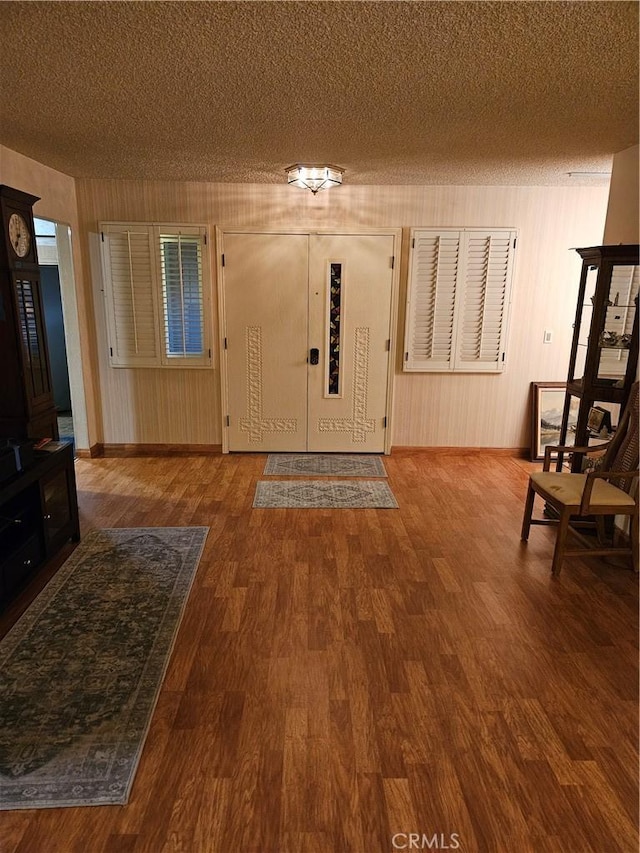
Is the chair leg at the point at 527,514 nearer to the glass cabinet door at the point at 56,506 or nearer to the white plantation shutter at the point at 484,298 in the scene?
the white plantation shutter at the point at 484,298

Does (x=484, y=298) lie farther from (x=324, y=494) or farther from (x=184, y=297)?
(x=184, y=297)

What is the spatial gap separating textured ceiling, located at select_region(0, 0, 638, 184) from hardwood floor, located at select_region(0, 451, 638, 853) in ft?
8.27

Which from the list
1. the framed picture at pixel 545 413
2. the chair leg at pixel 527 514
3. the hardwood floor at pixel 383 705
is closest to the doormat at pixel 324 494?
the hardwood floor at pixel 383 705

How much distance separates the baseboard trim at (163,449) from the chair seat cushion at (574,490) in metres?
3.16

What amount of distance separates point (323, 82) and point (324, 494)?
2876 millimetres

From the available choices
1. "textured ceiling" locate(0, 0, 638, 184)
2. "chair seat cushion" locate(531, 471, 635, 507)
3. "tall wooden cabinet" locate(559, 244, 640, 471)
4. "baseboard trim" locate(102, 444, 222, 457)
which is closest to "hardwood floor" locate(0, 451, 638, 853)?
"chair seat cushion" locate(531, 471, 635, 507)

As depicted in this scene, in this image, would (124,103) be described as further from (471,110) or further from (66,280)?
(66,280)

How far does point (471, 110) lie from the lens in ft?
9.08

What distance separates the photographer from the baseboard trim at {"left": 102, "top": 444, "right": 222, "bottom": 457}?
5.38 m

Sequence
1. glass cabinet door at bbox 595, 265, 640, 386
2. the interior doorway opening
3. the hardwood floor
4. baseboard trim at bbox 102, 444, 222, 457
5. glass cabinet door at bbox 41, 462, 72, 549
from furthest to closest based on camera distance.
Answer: baseboard trim at bbox 102, 444, 222, 457 < the interior doorway opening < glass cabinet door at bbox 595, 265, 640, 386 < glass cabinet door at bbox 41, 462, 72, 549 < the hardwood floor

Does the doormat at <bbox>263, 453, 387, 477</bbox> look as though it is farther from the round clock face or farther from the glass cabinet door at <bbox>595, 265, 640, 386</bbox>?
the round clock face

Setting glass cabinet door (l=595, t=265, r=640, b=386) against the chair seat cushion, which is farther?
glass cabinet door (l=595, t=265, r=640, b=386)

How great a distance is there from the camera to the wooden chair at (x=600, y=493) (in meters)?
3.07

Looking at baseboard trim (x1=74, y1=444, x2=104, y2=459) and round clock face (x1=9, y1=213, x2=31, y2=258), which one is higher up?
round clock face (x1=9, y1=213, x2=31, y2=258)
